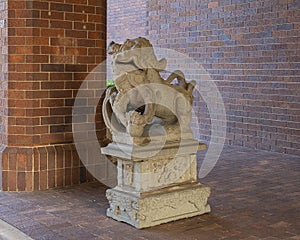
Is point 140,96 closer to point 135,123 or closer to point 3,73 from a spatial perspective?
point 135,123

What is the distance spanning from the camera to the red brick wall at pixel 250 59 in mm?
7336

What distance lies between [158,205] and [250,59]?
4464 mm

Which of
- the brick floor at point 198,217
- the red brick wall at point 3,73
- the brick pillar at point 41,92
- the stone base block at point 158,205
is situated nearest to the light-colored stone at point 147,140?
the stone base block at point 158,205

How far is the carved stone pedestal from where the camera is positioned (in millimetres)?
3947

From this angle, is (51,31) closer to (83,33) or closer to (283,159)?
(83,33)

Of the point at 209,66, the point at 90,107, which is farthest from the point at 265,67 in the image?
the point at 90,107

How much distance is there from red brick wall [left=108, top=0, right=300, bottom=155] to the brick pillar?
3200 mm

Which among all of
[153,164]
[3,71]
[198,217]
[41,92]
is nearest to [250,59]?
[41,92]

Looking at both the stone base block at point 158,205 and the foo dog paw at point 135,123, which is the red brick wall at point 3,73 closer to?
the stone base block at point 158,205

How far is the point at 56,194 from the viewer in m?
5.01

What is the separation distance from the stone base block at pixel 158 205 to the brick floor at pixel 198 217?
0.07 meters

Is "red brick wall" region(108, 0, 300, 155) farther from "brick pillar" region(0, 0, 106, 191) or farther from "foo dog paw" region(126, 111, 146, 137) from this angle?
"foo dog paw" region(126, 111, 146, 137)

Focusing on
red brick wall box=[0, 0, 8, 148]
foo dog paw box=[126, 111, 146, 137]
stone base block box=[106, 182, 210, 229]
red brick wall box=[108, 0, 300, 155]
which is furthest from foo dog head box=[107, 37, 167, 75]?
red brick wall box=[108, 0, 300, 155]

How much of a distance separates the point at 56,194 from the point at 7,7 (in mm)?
1895
